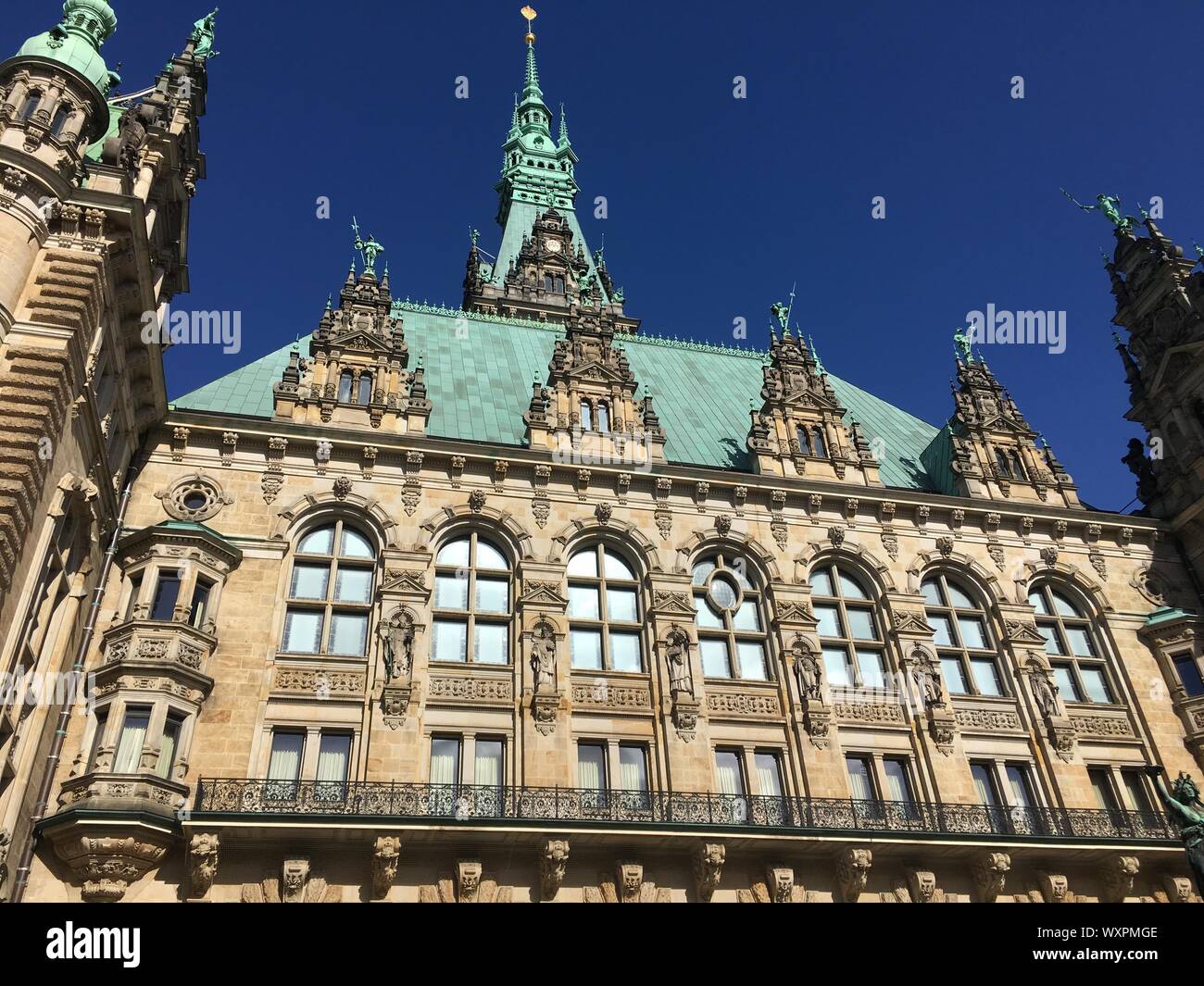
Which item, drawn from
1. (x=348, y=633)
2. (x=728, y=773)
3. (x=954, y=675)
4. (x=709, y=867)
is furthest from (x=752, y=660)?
(x=348, y=633)

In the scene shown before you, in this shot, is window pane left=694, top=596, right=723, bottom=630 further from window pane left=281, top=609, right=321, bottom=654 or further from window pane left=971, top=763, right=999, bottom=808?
window pane left=281, top=609, right=321, bottom=654

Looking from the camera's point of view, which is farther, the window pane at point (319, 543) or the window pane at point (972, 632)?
A: the window pane at point (972, 632)

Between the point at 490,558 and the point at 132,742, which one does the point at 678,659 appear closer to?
the point at 490,558

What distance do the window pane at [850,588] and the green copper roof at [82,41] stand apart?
20493mm

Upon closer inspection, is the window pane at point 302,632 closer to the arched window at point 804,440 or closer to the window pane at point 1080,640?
the arched window at point 804,440

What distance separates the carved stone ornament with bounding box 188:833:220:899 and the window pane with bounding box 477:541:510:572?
8.38 metres

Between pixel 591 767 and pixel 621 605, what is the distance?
4.15 m

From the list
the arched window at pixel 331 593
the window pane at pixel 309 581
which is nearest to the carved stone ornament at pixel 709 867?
the arched window at pixel 331 593

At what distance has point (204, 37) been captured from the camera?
2803 centimetres

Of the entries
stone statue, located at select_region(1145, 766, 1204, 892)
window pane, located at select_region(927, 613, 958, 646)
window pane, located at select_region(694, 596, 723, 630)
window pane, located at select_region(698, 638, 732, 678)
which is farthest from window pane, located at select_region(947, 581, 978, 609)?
stone statue, located at select_region(1145, 766, 1204, 892)

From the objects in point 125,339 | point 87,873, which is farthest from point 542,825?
point 125,339

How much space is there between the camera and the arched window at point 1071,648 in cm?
2444

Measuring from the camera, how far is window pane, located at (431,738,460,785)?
19375mm

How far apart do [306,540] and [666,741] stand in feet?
30.6
